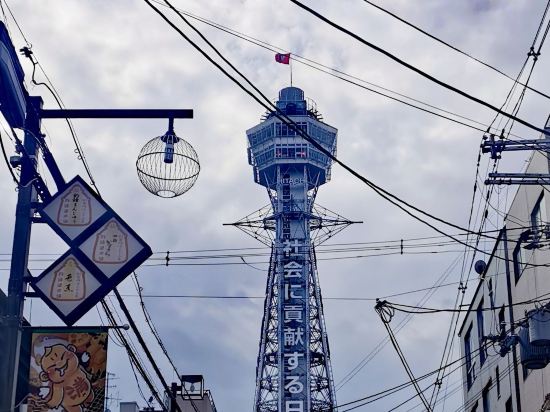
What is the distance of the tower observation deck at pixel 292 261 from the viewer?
82.9 metres

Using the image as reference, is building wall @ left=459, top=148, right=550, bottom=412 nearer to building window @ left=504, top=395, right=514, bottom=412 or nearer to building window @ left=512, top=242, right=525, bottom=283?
building window @ left=512, top=242, right=525, bottom=283

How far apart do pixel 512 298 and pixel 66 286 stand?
26.0 metres

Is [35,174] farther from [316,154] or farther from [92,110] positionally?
[316,154]

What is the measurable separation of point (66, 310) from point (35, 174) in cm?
206

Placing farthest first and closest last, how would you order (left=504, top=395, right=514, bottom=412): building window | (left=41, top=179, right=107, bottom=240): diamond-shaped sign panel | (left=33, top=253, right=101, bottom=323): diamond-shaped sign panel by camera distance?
(left=504, top=395, right=514, bottom=412): building window, (left=41, top=179, right=107, bottom=240): diamond-shaped sign panel, (left=33, top=253, right=101, bottom=323): diamond-shaped sign panel

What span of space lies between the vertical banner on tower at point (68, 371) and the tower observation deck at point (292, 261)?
212 ft

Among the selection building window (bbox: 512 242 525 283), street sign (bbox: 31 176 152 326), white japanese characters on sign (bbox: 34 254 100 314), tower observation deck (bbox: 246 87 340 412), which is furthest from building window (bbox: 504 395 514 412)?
tower observation deck (bbox: 246 87 340 412)

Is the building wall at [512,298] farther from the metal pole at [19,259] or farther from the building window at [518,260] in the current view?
the metal pole at [19,259]

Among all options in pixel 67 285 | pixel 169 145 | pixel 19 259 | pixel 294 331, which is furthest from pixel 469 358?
pixel 294 331

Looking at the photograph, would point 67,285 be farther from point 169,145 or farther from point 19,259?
point 169,145

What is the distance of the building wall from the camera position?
3075 centimetres

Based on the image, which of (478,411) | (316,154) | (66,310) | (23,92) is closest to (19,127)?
(23,92)

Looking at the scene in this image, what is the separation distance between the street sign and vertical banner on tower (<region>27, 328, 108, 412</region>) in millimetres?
968

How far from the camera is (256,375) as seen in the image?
83562 mm
